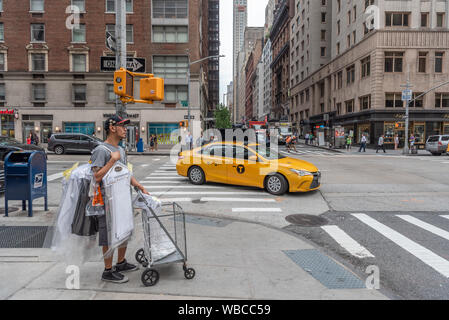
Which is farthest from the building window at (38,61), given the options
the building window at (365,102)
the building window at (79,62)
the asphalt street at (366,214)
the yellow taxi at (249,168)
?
the building window at (365,102)

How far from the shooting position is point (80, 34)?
→ 37438 mm

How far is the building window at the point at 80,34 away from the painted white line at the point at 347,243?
38.9 metres

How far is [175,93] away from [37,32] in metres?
16.9

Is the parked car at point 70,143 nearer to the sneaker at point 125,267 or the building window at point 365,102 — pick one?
the sneaker at point 125,267

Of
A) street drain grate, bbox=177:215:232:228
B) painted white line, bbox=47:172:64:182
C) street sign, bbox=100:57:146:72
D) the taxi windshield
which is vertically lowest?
street drain grate, bbox=177:215:232:228

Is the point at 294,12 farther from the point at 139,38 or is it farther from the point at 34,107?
the point at 34,107

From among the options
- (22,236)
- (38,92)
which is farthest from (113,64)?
(38,92)

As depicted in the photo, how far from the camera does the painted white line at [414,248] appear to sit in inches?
187

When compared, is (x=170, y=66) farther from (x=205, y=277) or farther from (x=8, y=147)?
(x=205, y=277)

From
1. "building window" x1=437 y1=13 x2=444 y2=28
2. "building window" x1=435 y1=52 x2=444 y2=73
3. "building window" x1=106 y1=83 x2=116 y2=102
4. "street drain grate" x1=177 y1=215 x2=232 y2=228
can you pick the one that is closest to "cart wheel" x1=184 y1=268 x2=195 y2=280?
"street drain grate" x1=177 y1=215 x2=232 y2=228

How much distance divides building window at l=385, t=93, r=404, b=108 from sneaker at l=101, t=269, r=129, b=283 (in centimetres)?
3926

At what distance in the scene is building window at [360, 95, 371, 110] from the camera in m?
38.6

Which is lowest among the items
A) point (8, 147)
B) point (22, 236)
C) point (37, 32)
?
point (22, 236)

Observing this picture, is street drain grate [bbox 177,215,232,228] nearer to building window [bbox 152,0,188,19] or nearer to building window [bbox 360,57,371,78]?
building window [bbox 152,0,188,19]
